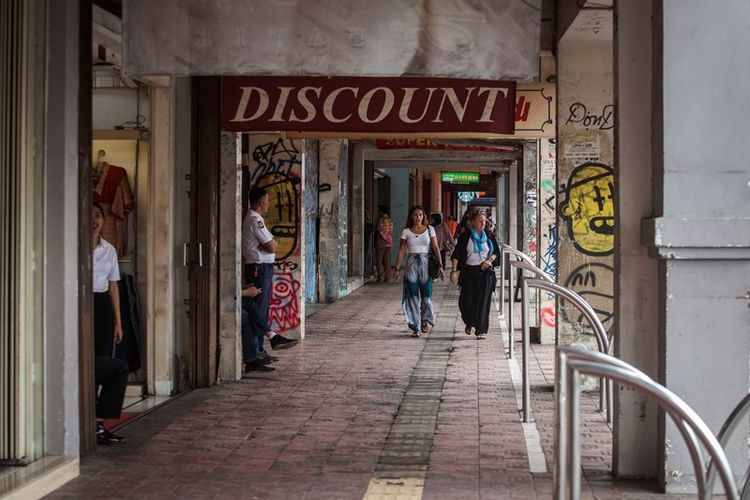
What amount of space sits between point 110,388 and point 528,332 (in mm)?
3207

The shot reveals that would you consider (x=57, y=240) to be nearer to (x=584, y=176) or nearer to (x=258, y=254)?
(x=258, y=254)

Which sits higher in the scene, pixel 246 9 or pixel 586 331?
pixel 246 9

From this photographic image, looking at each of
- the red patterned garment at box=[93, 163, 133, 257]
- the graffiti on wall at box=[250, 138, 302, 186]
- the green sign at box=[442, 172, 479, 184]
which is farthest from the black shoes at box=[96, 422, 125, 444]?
the green sign at box=[442, 172, 479, 184]

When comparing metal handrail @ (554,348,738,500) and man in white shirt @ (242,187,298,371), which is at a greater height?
man in white shirt @ (242,187,298,371)

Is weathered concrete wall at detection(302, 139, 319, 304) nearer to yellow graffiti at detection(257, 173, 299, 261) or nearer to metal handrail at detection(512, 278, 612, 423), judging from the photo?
yellow graffiti at detection(257, 173, 299, 261)

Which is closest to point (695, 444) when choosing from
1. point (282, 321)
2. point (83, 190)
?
point (83, 190)

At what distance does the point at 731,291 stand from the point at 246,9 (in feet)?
10.9

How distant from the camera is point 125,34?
6.95 m

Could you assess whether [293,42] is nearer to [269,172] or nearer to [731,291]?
[731,291]

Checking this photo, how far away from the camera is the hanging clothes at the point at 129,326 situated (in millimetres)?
9430

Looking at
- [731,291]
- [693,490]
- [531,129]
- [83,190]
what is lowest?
[693,490]

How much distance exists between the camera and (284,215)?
1393 centimetres

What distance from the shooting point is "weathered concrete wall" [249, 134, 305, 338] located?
45.2 feet

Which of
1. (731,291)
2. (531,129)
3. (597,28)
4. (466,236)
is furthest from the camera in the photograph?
(466,236)
